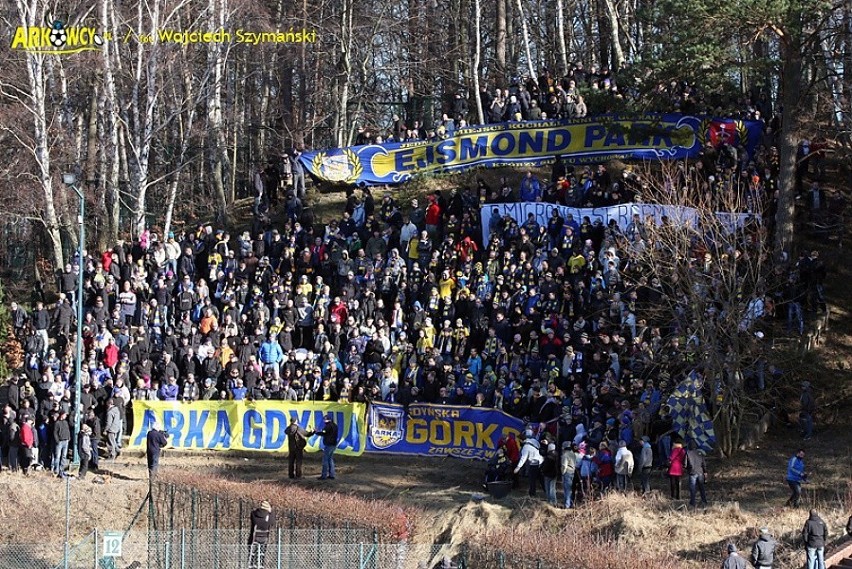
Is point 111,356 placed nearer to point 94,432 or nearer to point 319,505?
point 94,432

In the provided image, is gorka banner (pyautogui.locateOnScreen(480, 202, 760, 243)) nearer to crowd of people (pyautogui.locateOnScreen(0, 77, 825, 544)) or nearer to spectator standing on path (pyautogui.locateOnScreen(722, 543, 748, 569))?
crowd of people (pyautogui.locateOnScreen(0, 77, 825, 544))

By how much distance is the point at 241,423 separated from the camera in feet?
104

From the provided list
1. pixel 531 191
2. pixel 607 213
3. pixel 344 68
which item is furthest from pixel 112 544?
pixel 344 68

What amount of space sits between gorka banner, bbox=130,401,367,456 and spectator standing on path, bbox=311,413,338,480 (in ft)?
3.89

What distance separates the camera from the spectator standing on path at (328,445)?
2973 cm

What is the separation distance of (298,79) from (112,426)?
1183 inches

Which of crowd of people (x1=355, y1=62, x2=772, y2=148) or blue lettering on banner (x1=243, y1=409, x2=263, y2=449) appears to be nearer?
blue lettering on banner (x1=243, y1=409, x2=263, y2=449)

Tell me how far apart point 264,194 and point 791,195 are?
15.1 meters

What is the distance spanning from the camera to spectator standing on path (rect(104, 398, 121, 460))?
3088 centimetres

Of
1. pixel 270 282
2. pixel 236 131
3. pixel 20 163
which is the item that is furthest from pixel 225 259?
pixel 236 131

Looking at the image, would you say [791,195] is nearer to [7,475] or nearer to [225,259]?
[225,259]

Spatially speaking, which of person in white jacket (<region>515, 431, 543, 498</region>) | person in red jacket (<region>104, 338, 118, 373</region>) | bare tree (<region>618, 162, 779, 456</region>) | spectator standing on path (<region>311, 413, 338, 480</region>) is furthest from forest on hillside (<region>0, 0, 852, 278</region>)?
spectator standing on path (<region>311, 413, 338, 480</region>)

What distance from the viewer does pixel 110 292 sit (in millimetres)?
34625

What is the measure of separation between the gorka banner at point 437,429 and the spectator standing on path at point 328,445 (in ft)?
5.25
